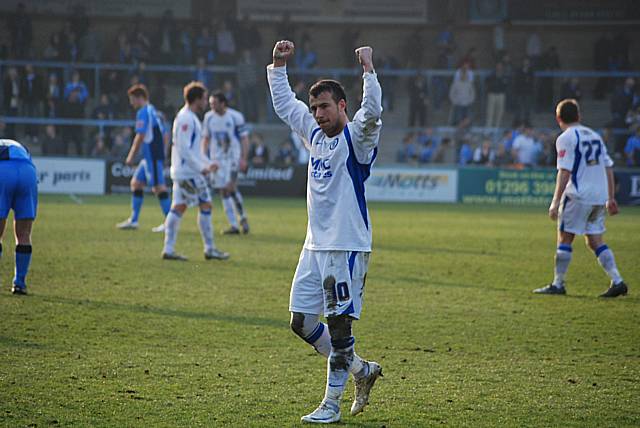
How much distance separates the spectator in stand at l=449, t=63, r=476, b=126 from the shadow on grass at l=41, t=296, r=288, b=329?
22348 millimetres

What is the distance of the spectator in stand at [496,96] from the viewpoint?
101 feet

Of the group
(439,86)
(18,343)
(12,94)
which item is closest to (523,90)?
(439,86)

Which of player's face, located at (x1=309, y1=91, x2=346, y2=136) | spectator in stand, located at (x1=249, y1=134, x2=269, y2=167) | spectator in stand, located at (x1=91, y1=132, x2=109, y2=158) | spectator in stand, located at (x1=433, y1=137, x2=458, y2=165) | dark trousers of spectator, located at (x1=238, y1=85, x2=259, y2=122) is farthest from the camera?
dark trousers of spectator, located at (x1=238, y1=85, x2=259, y2=122)

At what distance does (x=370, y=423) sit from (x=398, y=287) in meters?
5.80

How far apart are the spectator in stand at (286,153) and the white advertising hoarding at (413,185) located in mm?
2739

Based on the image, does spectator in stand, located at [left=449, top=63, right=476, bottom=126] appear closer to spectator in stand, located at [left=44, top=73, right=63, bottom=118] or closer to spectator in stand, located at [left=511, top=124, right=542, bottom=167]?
spectator in stand, located at [left=511, top=124, right=542, bottom=167]

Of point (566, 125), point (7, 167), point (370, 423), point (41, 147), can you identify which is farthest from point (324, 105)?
point (41, 147)

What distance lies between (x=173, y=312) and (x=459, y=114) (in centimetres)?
2267

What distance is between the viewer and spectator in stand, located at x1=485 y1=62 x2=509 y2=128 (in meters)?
30.8

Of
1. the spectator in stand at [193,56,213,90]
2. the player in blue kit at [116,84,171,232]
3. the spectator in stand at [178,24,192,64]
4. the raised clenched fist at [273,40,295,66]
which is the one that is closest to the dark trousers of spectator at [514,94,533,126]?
the spectator in stand at [193,56,213,90]

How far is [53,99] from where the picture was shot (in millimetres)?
29359

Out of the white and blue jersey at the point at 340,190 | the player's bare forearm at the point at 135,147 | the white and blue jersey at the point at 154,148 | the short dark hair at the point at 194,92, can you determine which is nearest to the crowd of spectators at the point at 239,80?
the white and blue jersey at the point at 154,148

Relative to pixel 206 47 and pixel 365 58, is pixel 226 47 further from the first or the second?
pixel 365 58

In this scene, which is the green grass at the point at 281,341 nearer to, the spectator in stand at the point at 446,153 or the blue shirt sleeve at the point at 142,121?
the blue shirt sleeve at the point at 142,121
